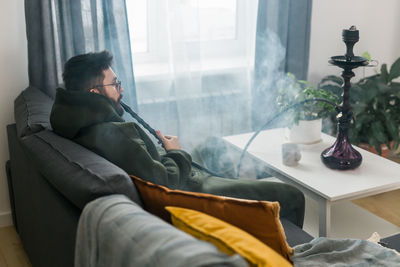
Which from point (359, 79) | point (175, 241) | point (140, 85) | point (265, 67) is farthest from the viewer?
point (359, 79)

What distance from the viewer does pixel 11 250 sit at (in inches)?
104

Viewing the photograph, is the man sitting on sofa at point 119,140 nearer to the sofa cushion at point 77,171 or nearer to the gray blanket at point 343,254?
the sofa cushion at point 77,171

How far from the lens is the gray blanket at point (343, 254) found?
1.60m

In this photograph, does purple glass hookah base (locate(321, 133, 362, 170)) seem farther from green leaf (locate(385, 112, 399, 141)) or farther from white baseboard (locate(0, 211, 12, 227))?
white baseboard (locate(0, 211, 12, 227))

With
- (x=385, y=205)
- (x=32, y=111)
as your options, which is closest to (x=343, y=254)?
(x=32, y=111)

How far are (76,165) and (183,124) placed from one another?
1.76 metres

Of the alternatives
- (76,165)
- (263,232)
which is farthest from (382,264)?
(76,165)

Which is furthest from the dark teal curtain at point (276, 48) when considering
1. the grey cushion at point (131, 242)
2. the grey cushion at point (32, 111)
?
the grey cushion at point (131, 242)

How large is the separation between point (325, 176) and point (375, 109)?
1437 millimetres

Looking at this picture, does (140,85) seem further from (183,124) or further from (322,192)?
(322,192)

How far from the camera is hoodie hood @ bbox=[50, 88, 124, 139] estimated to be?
6.07ft

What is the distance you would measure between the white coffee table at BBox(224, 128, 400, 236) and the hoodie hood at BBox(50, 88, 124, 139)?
965 mm

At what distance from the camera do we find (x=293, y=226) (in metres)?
2.06

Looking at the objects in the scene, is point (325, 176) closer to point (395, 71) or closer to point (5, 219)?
point (395, 71)
